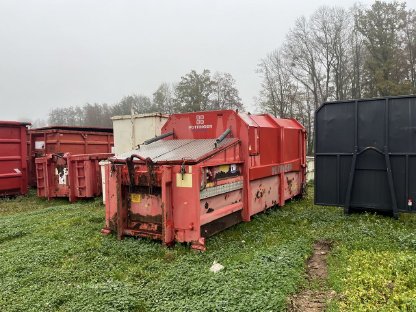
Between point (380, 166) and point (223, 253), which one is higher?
point (380, 166)

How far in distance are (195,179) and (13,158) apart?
27.1 feet

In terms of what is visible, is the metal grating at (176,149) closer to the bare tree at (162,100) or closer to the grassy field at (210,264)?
the grassy field at (210,264)

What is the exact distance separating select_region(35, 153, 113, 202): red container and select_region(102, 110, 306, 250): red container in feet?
11.5

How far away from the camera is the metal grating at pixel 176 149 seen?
5.19 meters

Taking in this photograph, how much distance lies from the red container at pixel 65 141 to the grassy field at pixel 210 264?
5034 millimetres

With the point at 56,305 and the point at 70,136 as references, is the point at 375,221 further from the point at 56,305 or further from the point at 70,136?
the point at 70,136

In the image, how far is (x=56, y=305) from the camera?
3.32m

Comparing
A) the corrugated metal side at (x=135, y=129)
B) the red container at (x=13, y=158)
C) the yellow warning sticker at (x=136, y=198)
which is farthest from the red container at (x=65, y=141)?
the yellow warning sticker at (x=136, y=198)

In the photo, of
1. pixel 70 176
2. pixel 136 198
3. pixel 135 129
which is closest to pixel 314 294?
pixel 136 198

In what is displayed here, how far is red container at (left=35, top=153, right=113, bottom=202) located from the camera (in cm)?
921

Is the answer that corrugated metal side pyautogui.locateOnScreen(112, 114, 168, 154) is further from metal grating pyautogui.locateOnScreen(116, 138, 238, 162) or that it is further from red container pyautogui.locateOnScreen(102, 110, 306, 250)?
metal grating pyautogui.locateOnScreen(116, 138, 238, 162)

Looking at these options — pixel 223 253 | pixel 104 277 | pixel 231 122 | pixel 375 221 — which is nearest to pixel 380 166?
pixel 375 221

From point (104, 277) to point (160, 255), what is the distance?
87cm

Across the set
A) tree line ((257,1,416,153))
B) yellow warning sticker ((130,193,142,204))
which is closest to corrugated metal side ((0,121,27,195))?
yellow warning sticker ((130,193,142,204))
